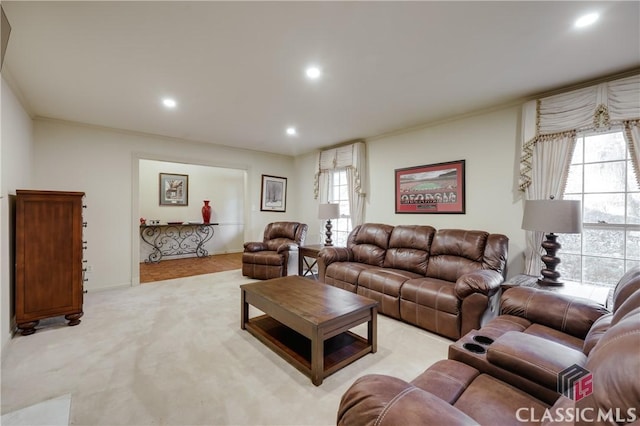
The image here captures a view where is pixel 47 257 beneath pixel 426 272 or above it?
above

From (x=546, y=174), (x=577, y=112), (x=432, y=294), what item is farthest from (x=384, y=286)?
(x=577, y=112)

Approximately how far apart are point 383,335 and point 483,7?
2.71 m

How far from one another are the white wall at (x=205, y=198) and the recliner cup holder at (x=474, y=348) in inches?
240

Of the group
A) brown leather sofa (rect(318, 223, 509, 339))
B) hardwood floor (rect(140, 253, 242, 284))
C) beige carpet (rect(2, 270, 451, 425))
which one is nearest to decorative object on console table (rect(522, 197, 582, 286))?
brown leather sofa (rect(318, 223, 509, 339))

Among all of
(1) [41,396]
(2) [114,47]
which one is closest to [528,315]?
(1) [41,396]

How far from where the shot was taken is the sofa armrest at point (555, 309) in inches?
65.2

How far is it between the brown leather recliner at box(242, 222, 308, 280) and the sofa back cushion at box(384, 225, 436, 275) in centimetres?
182

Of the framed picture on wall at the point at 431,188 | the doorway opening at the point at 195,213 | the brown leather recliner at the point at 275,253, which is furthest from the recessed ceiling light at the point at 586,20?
the doorway opening at the point at 195,213

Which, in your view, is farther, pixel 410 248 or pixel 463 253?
pixel 410 248

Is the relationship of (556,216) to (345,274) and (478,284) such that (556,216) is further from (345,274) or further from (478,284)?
(345,274)

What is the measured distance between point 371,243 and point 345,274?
28.2 inches

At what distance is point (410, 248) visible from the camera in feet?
11.7

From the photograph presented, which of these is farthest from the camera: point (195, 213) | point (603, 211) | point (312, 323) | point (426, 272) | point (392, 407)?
point (195, 213)

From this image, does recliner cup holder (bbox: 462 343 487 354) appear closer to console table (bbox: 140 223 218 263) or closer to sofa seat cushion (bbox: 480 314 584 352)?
sofa seat cushion (bbox: 480 314 584 352)
